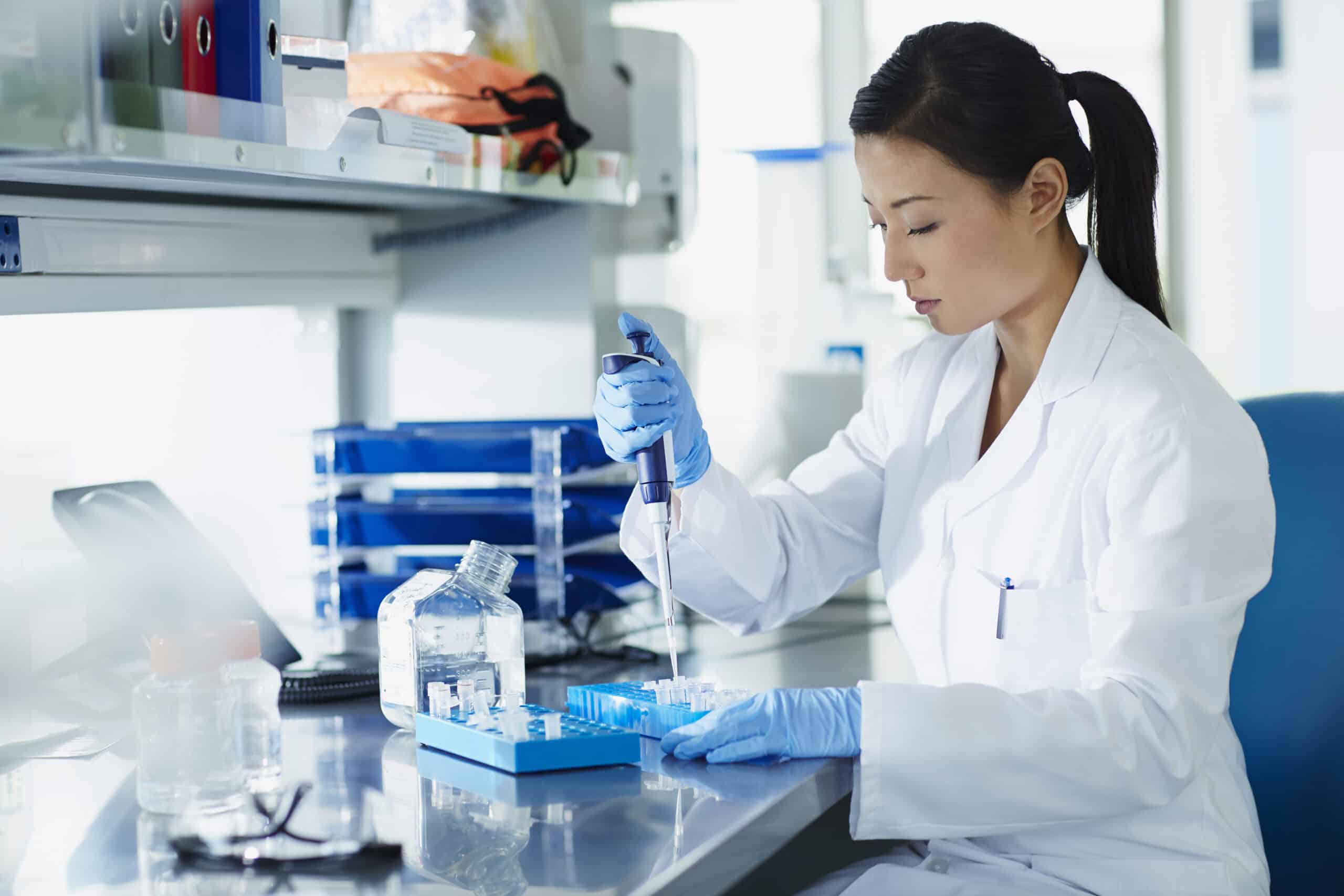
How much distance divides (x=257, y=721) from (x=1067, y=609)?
0.72m

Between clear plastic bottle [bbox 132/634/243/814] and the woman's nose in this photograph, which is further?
the woman's nose

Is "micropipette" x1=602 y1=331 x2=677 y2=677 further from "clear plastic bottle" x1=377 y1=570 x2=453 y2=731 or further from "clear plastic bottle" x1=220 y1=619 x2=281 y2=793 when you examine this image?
"clear plastic bottle" x1=220 y1=619 x2=281 y2=793

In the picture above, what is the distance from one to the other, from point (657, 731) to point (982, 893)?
0.31 meters

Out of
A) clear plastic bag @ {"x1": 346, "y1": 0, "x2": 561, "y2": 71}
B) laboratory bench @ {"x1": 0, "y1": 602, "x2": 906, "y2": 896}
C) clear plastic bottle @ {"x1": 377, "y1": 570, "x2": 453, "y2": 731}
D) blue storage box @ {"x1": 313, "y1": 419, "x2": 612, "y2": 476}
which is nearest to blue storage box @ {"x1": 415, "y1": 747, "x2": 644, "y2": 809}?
laboratory bench @ {"x1": 0, "y1": 602, "x2": 906, "y2": 896}

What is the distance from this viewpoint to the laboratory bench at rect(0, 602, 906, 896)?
2.97ft

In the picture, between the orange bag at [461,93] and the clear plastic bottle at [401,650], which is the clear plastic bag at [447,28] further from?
the clear plastic bottle at [401,650]

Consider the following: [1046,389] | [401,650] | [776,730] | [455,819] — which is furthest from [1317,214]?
[455,819]

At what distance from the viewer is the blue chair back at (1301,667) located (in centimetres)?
133

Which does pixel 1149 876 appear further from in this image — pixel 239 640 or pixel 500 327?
pixel 500 327

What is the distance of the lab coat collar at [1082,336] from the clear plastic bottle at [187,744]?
80cm

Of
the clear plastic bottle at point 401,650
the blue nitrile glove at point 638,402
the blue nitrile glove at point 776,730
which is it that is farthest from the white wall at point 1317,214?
the clear plastic bottle at point 401,650

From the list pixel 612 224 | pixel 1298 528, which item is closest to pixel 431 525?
pixel 612 224

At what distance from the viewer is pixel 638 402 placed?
1.32 m

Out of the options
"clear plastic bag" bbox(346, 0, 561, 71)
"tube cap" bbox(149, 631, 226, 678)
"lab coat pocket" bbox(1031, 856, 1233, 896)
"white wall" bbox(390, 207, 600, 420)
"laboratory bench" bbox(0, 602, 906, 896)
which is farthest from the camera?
"white wall" bbox(390, 207, 600, 420)
